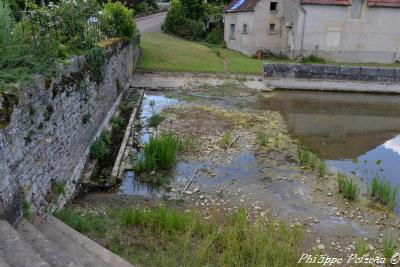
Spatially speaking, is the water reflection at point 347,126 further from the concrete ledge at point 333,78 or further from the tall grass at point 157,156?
the tall grass at point 157,156

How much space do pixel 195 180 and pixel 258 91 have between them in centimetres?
998

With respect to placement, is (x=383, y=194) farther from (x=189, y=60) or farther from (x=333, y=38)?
(x=333, y=38)

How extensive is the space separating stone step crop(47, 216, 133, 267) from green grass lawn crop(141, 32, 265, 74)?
14.8 metres

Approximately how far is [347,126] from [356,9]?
12620 millimetres

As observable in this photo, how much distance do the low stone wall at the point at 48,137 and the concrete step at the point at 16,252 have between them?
0.55 m

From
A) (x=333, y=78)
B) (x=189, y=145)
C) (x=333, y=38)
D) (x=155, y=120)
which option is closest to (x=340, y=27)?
(x=333, y=38)

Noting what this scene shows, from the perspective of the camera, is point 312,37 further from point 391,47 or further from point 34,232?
point 34,232

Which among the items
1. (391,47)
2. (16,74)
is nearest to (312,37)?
(391,47)

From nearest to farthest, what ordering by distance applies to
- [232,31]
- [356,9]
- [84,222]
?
[84,222], [356,9], [232,31]

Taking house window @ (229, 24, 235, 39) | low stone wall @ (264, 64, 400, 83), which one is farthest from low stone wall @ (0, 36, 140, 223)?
house window @ (229, 24, 235, 39)

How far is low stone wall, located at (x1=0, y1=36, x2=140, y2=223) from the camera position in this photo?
449 centimetres

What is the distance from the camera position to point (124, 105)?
1388 centimetres

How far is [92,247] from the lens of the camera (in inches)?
182

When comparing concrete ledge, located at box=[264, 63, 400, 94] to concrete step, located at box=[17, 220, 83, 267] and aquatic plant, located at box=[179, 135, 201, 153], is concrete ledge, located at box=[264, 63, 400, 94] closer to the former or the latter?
aquatic plant, located at box=[179, 135, 201, 153]
